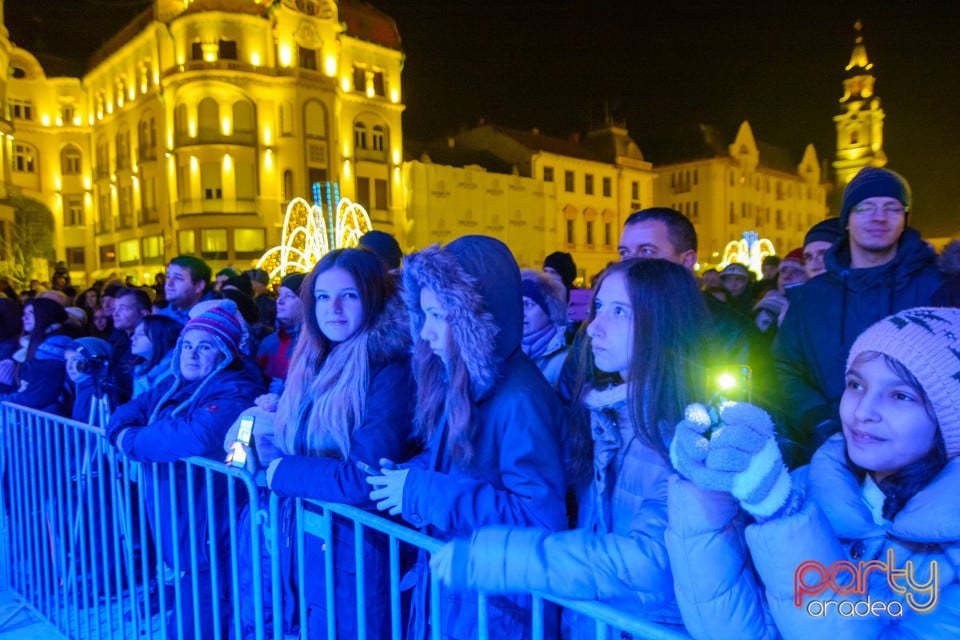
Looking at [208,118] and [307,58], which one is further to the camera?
[307,58]

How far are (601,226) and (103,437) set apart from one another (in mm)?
47019

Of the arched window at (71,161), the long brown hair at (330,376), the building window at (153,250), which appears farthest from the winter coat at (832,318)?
the arched window at (71,161)

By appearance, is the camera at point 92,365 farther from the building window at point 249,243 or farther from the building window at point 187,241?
the building window at point 187,241

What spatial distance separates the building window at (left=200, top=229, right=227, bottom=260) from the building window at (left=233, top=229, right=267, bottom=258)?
595 millimetres

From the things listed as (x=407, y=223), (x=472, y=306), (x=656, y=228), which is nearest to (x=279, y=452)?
(x=472, y=306)

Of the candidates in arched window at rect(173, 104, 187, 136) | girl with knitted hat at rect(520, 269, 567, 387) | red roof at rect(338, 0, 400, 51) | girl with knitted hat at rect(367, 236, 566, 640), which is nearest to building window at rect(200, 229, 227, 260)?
arched window at rect(173, 104, 187, 136)

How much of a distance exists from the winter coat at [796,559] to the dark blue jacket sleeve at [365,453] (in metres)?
1.24

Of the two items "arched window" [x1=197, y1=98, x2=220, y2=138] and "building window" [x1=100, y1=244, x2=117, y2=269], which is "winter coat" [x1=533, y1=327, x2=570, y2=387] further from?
"building window" [x1=100, y1=244, x2=117, y2=269]

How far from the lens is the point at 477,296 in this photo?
220 cm

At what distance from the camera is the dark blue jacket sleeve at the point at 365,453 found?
2.29m

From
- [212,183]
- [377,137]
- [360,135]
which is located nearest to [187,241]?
[212,183]

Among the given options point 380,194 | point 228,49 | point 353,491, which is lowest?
point 353,491

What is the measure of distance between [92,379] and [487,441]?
3.60 m

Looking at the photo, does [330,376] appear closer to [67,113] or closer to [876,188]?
[876,188]
